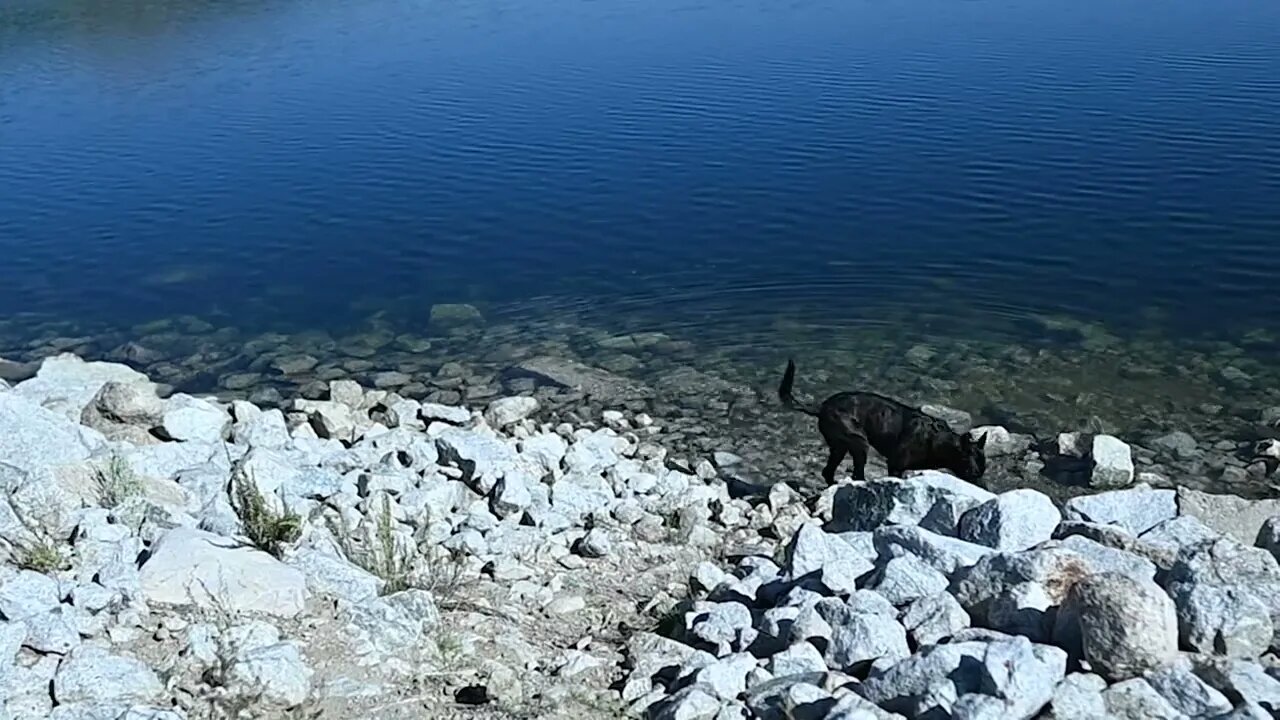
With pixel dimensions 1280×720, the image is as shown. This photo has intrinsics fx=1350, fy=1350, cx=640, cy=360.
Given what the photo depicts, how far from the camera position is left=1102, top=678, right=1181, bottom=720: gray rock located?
483 centimetres

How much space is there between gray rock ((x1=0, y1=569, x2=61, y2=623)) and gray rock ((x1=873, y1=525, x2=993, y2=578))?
13.3 ft

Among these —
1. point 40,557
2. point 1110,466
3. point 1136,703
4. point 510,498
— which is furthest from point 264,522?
point 1110,466

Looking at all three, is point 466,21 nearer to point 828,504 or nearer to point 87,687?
point 828,504

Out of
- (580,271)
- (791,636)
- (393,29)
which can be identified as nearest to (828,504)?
(791,636)

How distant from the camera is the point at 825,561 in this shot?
7.13 meters

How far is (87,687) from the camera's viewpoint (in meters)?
5.52

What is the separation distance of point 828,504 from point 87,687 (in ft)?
18.9

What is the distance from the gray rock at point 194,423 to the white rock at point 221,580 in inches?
134

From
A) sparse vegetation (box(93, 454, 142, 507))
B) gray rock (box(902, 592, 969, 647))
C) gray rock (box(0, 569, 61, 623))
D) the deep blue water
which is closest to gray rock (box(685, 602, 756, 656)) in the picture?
gray rock (box(902, 592, 969, 647))

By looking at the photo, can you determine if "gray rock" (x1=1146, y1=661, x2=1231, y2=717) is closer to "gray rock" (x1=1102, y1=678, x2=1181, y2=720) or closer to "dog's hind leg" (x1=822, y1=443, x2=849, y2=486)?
"gray rock" (x1=1102, y1=678, x2=1181, y2=720)

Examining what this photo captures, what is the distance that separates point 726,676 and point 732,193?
13342mm

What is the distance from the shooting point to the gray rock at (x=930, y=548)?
6594 millimetres

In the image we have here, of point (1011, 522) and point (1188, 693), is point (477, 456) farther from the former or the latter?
point (1188, 693)

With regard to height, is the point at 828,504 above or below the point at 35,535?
below
